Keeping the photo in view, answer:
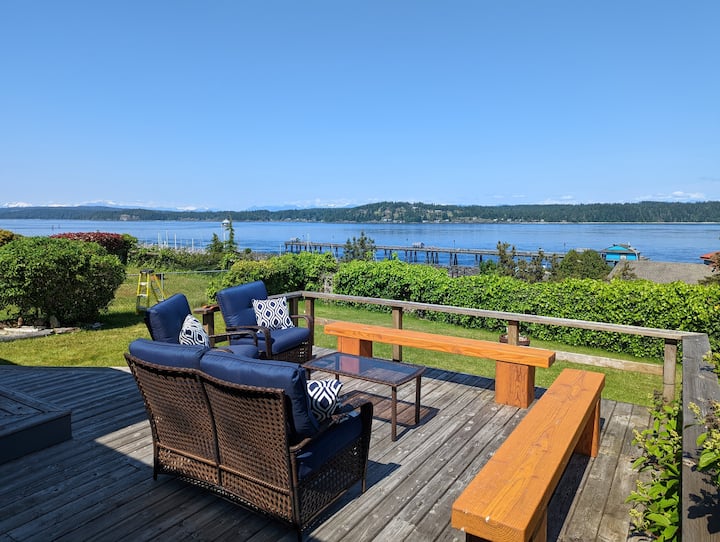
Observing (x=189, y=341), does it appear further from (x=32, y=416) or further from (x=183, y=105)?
(x=183, y=105)

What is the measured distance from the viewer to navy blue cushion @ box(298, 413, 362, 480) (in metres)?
2.31

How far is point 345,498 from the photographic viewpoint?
8.95 feet

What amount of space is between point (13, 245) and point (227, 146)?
50263mm

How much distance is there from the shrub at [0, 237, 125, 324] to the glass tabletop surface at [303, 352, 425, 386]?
241 inches

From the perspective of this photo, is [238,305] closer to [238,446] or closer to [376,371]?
[376,371]

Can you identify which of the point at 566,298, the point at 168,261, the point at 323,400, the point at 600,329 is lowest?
the point at 168,261

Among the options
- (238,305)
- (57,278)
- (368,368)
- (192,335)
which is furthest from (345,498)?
(57,278)

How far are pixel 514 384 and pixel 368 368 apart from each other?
144cm

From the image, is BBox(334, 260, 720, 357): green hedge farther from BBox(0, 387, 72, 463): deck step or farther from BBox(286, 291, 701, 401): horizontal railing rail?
BBox(0, 387, 72, 463): deck step

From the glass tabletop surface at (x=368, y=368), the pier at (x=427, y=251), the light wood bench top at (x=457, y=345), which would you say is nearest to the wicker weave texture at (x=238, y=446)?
the glass tabletop surface at (x=368, y=368)

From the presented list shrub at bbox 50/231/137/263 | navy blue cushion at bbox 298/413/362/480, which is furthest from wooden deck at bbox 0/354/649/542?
shrub at bbox 50/231/137/263

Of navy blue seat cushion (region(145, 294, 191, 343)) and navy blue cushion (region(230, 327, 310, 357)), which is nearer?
navy blue seat cushion (region(145, 294, 191, 343))

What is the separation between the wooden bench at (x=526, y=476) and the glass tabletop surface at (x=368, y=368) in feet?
3.61

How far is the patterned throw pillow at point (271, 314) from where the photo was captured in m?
5.27
